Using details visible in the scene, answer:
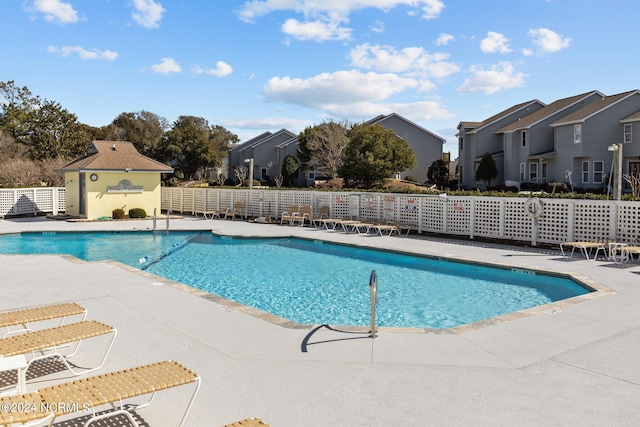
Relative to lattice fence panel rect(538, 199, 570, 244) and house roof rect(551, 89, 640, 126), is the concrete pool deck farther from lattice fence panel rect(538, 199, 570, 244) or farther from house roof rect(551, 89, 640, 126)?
house roof rect(551, 89, 640, 126)

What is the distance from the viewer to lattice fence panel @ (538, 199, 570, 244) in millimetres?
13703

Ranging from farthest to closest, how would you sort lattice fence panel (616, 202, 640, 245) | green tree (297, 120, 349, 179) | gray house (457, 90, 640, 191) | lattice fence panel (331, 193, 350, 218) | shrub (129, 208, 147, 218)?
green tree (297, 120, 349, 179) → gray house (457, 90, 640, 191) → shrub (129, 208, 147, 218) → lattice fence panel (331, 193, 350, 218) → lattice fence panel (616, 202, 640, 245)

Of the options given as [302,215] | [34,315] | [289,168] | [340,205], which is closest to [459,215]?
[340,205]

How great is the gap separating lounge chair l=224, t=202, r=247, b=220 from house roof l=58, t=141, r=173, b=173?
3.93 metres

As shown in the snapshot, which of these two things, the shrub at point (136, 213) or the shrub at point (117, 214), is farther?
the shrub at point (136, 213)

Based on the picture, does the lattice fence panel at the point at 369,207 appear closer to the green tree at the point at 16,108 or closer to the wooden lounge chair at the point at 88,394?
the wooden lounge chair at the point at 88,394

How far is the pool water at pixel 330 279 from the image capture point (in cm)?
875

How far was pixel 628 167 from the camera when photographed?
95.8ft

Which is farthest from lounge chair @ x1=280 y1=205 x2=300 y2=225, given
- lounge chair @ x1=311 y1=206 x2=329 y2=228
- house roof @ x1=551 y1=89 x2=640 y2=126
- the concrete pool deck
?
house roof @ x1=551 y1=89 x2=640 y2=126

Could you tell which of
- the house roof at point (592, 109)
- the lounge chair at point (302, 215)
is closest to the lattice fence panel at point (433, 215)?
the lounge chair at point (302, 215)

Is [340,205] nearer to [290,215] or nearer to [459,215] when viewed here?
[290,215]

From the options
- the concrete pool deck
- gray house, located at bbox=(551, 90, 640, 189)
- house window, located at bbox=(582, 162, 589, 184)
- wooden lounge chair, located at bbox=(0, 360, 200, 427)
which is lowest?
the concrete pool deck

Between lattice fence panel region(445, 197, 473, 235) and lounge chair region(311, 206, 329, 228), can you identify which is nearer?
lattice fence panel region(445, 197, 473, 235)

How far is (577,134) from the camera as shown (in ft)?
100
